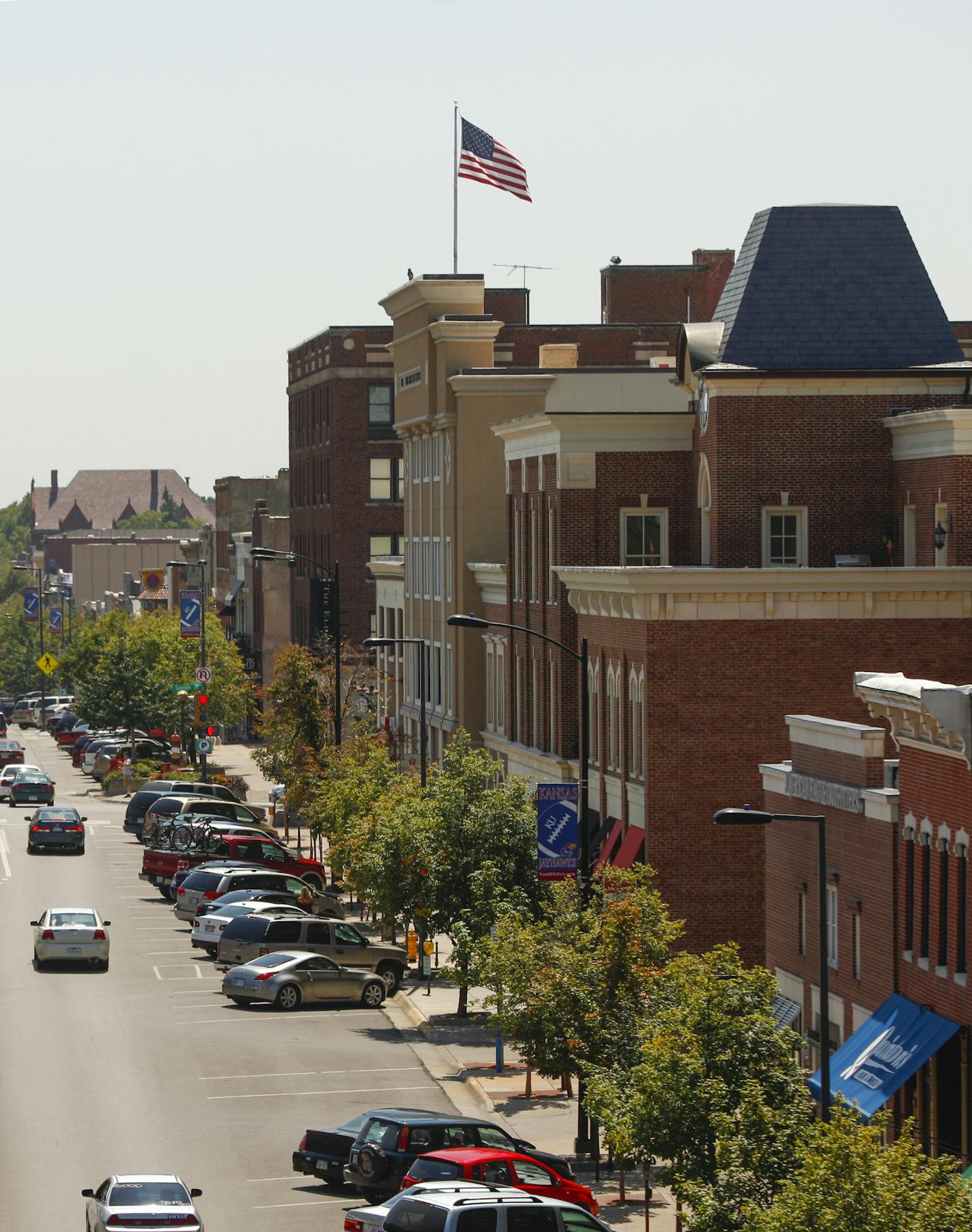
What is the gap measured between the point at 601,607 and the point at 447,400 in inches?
964

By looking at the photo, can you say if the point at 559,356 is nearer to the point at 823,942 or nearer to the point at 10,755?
the point at 823,942

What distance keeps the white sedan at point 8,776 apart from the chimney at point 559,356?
36908 mm

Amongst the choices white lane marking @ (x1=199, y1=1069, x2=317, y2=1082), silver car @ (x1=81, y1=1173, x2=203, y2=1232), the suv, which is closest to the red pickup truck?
white lane marking @ (x1=199, y1=1069, x2=317, y2=1082)

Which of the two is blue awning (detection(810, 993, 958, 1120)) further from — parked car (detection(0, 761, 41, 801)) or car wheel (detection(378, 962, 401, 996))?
parked car (detection(0, 761, 41, 801))

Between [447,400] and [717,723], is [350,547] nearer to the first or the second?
[447,400]

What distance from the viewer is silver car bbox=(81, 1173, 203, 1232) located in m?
25.0

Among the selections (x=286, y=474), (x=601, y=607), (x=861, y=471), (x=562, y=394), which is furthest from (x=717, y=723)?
(x=286, y=474)

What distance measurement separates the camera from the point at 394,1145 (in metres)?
29.0

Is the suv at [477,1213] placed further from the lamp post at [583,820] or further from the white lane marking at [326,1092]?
the white lane marking at [326,1092]

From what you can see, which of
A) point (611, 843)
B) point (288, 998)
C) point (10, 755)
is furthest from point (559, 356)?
point (10, 755)

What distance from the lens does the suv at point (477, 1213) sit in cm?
2291

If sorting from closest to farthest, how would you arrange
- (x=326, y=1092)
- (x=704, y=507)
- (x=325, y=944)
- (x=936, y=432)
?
(x=326, y=1092) < (x=936, y=432) < (x=325, y=944) < (x=704, y=507)

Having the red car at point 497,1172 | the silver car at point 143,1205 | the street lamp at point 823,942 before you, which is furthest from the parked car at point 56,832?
the street lamp at point 823,942

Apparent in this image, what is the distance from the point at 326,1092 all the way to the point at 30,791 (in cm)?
5964
